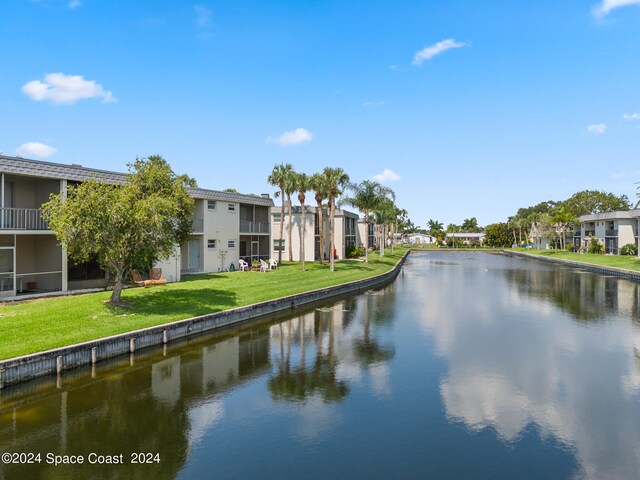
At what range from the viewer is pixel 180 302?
23.5 metres

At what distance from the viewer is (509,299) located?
33.4 m

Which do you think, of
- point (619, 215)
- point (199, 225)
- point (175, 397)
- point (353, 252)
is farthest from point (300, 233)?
point (619, 215)

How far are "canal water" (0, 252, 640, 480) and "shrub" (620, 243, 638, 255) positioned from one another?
57.6 metres

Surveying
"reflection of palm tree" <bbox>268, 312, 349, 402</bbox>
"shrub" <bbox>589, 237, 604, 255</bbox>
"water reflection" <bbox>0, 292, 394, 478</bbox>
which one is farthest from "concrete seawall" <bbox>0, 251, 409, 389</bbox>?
"shrub" <bbox>589, 237, 604, 255</bbox>

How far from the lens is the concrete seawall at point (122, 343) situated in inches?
539

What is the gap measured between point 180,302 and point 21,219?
9.26 metres

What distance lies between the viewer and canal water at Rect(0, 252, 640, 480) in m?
9.55

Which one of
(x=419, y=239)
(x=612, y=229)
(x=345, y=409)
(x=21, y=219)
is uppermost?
(x=612, y=229)

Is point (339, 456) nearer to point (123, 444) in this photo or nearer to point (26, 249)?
point (123, 444)

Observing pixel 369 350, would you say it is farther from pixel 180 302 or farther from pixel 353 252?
pixel 353 252

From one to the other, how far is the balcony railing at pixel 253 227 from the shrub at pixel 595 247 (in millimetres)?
66334

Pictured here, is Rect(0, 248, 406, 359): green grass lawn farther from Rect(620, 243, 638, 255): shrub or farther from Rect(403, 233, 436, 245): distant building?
Rect(403, 233, 436, 245): distant building

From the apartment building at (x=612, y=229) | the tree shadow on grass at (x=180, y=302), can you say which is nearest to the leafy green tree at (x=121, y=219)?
the tree shadow on grass at (x=180, y=302)

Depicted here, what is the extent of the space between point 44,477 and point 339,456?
6323 millimetres
